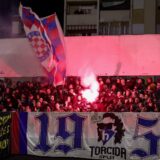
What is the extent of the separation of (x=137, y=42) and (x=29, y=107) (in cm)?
407

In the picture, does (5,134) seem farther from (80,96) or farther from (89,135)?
(80,96)

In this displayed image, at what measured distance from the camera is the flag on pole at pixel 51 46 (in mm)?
12969

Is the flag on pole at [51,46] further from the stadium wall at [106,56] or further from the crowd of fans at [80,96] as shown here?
the crowd of fans at [80,96]

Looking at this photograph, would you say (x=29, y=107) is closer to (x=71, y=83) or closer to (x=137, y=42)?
(x=71, y=83)

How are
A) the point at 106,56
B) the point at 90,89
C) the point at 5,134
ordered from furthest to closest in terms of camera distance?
the point at 90,89, the point at 106,56, the point at 5,134

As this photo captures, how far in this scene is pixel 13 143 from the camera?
11.8 metres

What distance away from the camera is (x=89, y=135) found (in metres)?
11.2

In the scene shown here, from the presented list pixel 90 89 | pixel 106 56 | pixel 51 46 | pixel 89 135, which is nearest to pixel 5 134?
pixel 89 135

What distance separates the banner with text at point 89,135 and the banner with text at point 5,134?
0.20 meters

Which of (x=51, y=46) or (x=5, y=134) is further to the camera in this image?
(x=51, y=46)

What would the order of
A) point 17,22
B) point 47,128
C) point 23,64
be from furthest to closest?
1. point 17,22
2. point 23,64
3. point 47,128

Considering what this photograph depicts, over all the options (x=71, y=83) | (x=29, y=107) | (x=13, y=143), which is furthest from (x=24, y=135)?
(x=71, y=83)

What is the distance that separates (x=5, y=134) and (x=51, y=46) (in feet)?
9.86

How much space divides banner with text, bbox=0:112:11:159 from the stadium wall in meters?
2.23
